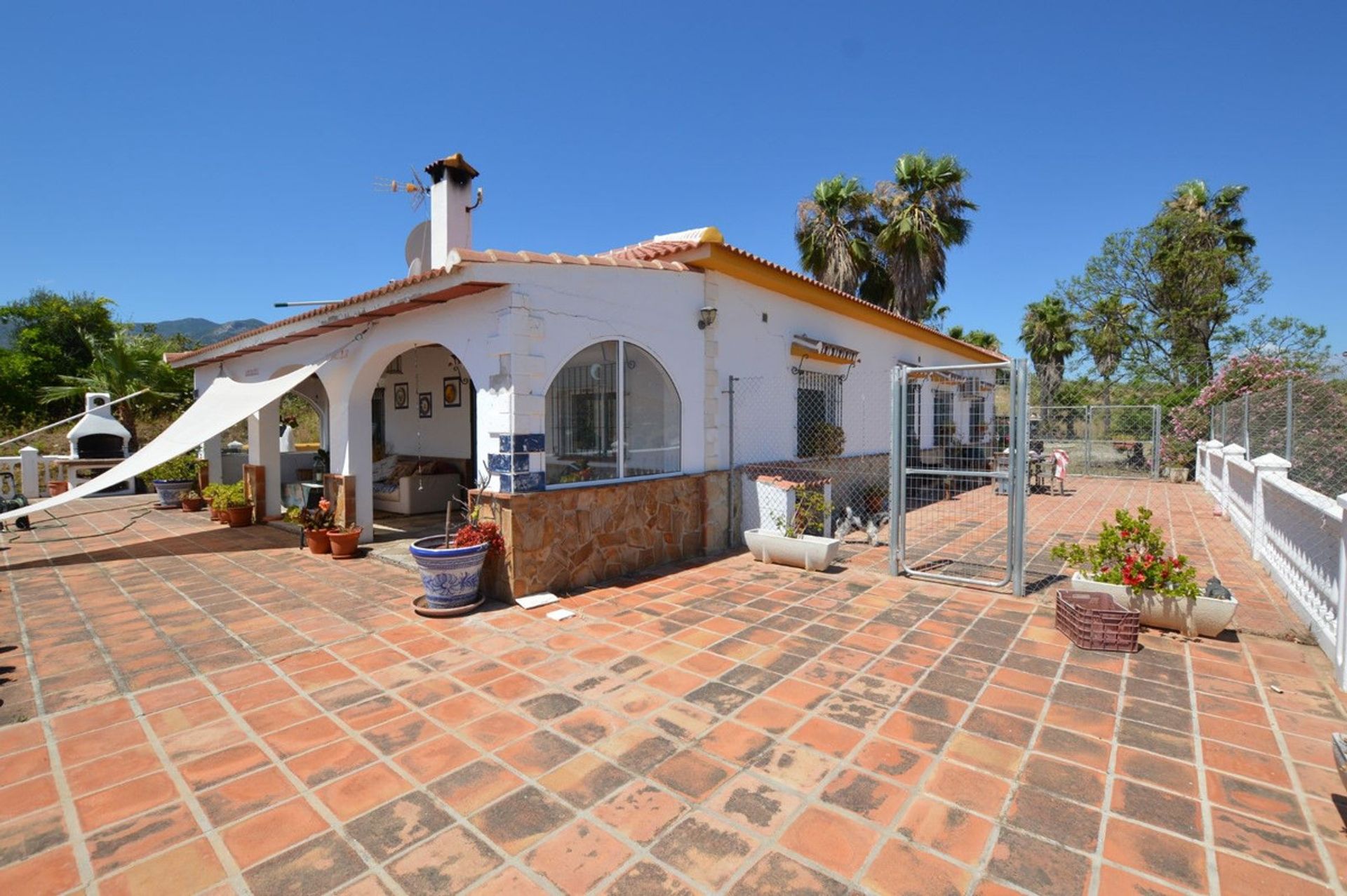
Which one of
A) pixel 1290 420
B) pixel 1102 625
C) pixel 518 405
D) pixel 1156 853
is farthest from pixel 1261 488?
pixel 518 405

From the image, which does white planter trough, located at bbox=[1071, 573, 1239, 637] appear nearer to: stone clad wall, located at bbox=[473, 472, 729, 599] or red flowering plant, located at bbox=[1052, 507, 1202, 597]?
red flowering plant, located at bbox=[1052, 507, 1202, 597]

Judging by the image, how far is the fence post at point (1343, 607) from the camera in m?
3.72

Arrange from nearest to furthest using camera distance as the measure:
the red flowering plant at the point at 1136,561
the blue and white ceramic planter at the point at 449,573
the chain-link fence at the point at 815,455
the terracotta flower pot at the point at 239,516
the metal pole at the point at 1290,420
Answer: the red flowering plant at the point at 1136,561 < the blue and white ceramic planter at the point at 449,573 < the chain-link fence at the point at 815,455 < the metal pole at the point at 1290,420 < the terracotta flower pot at the point at 239,516

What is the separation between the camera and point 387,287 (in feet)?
21.2

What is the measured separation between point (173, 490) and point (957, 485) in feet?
55.7

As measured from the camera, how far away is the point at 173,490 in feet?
39.4

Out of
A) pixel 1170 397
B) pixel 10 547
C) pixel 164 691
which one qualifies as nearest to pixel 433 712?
pixel 164 691

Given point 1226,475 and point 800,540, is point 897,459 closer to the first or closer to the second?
point 800,540

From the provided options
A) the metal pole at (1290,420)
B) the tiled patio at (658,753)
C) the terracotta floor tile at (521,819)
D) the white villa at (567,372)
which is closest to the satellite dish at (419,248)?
the white villa at (567,372)

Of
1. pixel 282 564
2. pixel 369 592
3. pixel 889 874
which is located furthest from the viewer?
pixel 282 564

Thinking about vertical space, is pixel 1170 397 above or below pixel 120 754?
above

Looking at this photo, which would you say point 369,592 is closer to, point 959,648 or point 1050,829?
point 959,648

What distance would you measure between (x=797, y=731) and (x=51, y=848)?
3.32 meters

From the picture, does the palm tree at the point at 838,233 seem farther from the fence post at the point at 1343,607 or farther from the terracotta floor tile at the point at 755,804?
the terracotta floor tile at the point at 755,804
